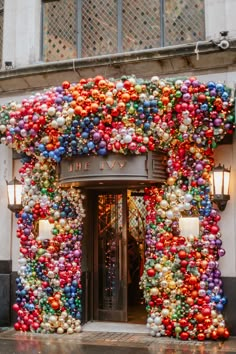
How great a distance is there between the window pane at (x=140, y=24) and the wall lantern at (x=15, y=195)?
3.65m

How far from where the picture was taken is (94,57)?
35.0 feet

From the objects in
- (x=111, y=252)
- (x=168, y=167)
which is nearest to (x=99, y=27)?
(x=168, y=167)

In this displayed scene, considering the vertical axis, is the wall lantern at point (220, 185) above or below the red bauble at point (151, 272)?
above

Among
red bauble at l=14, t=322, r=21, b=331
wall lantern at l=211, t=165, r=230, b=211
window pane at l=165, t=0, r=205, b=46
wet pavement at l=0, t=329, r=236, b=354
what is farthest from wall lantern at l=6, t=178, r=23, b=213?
window pane at l=165, t=0, r=205, b=46

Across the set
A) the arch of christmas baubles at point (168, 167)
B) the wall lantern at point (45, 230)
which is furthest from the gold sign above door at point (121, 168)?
the wall lantern at point (45, 230)

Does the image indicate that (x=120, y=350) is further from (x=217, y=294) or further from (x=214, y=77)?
(x=214, y=77)

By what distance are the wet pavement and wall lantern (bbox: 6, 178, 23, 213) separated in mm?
2529

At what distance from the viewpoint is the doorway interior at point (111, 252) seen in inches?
434

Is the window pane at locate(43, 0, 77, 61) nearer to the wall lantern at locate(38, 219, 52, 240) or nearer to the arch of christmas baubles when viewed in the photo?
the arch of christmas baubles

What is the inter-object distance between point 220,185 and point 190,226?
92cm

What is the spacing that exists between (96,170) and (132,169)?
66 centimetres

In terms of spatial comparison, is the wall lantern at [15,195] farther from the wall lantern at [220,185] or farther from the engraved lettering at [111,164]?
the wall lantern at [220,185]

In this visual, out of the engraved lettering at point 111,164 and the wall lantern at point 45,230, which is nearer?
the engraved lettering at point 111,164

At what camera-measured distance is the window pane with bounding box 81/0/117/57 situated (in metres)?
11.3
